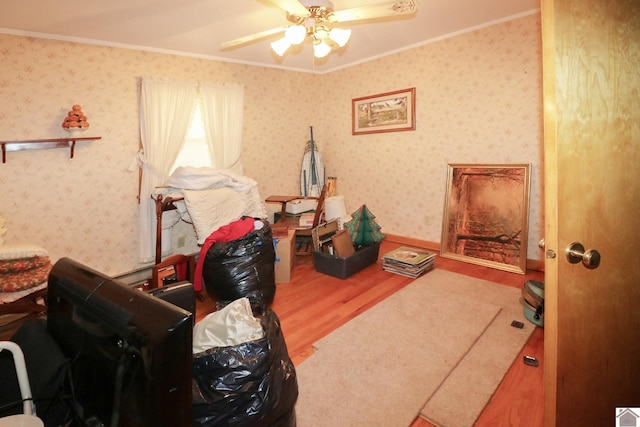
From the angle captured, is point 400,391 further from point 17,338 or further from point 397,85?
point 397,85

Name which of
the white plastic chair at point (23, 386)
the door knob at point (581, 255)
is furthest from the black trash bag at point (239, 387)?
the door knob at point (581, 255)

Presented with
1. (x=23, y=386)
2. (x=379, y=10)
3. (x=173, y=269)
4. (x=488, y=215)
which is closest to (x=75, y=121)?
(x=173, y=269)

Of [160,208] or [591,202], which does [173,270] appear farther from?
[591,202]

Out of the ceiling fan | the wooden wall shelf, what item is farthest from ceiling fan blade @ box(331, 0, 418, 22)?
the wooden wall shelf

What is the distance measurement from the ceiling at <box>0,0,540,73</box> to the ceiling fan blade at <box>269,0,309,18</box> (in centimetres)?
15

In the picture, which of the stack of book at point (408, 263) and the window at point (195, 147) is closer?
the stack of book at point (408, 263)

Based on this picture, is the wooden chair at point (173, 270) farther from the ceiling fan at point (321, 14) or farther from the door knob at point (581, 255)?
the door knob at point (581, 255)

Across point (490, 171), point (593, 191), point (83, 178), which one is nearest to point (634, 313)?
point (593, 191)

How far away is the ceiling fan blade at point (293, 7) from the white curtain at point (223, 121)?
6.20 feet

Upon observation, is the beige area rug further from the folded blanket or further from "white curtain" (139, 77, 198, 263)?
"white curtain" (139, 77, 198, 263)

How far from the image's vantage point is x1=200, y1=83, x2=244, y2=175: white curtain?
358 centimetres

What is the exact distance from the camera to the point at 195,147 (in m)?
3.63

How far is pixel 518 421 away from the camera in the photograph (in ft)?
4.77

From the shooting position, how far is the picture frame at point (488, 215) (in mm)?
3104
